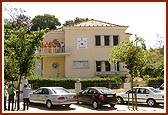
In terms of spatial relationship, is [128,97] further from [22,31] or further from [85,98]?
[22,31]

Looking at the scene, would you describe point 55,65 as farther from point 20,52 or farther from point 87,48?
point 20,52

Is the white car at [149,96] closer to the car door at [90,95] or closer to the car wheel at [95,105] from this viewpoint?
the car door at [90,95]

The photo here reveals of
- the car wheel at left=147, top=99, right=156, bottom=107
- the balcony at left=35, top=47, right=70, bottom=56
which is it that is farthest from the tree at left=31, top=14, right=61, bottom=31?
the car wheel at left=147, top=99, right=156, bottom=107

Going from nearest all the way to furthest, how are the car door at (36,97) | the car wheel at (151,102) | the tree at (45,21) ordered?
the car door at (36,97)
the car wheel at (151,102)
the tree at (45,21)

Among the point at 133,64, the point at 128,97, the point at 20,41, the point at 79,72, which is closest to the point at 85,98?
the point at 128,97

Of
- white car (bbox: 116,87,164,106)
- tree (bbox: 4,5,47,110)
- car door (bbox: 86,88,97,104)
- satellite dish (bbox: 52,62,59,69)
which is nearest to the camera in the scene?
tree (bbox: 4,5,47,110)

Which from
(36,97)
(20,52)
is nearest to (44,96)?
(36,97)

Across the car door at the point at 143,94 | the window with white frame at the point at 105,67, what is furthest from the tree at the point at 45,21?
the car door at the point at 143,94

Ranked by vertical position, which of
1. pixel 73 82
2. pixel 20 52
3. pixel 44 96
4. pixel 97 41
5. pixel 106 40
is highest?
pixel 106 40

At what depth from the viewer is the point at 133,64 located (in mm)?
17844

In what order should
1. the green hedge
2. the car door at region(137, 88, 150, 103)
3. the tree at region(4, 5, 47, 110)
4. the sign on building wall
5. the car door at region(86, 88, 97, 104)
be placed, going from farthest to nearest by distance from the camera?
1. the sign on building wall
2. the green hedge
3. the car door at region(137, 88, 150, 103)
4. the car door at region(86, 88, 97, 104)
5. the tree at region(4, 5, 47, 110)

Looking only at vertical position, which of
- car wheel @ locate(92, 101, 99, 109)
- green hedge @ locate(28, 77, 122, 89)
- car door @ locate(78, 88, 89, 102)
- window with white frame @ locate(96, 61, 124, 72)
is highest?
window with white frame @ locate(96, 61, 124, 72)

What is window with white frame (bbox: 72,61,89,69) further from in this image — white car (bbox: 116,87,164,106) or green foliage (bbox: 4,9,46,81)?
green foliage (bbox: 4,9,46,81)

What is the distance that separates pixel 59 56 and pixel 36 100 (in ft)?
55.4
